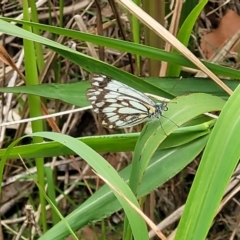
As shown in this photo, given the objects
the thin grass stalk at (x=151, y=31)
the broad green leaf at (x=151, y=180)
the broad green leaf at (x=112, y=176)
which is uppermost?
the thin grass stalk at (x=151, y=31)

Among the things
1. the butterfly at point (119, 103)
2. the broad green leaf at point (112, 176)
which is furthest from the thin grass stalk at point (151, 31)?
the broad green leaf at point (112, 176)

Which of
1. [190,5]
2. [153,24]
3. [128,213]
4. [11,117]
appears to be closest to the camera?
[128,213]

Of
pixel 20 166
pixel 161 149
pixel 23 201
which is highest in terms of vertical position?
pixel 161 149

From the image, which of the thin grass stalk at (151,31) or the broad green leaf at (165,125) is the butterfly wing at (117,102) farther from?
the thin grass stalk at (151,31)

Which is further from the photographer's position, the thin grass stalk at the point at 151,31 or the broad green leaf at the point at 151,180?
the thin grass stalk at the point at 151,31

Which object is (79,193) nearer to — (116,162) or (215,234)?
(116,162)

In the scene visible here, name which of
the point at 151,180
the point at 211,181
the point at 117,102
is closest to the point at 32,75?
the point at 117,102

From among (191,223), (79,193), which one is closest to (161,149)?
(191,223)

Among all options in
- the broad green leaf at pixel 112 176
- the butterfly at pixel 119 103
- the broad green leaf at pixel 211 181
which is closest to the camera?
the broad green leaf at pixel 211 181

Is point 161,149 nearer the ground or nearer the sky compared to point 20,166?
nearer the sky
